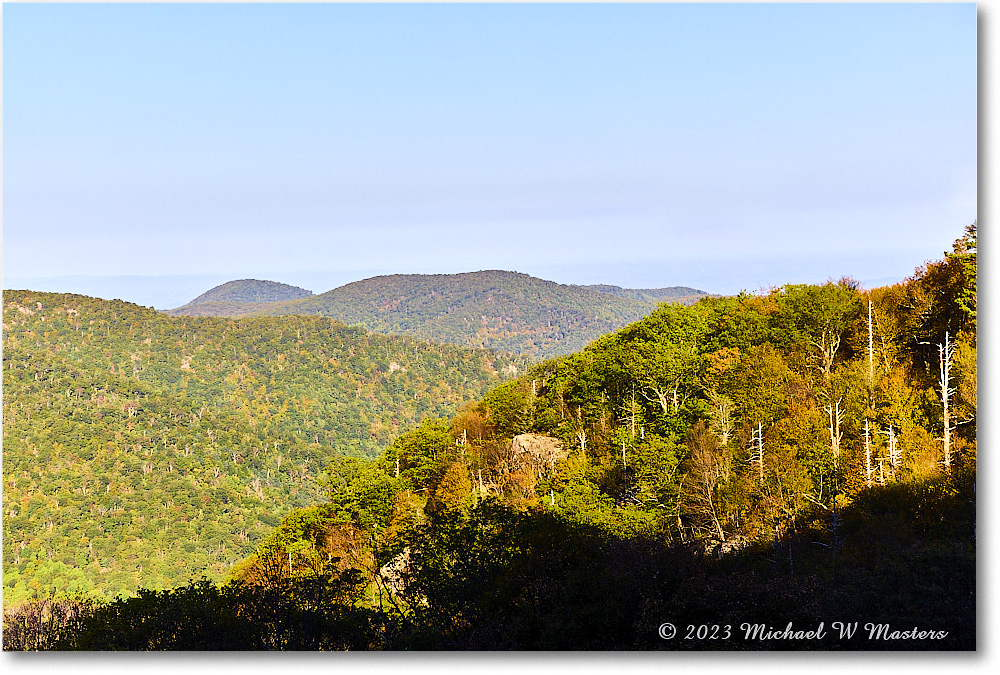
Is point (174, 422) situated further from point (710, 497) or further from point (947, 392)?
point (947, 392)

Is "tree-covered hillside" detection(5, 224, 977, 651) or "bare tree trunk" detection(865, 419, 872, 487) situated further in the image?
"bare tree trunk" detection(865, 419, 872, 487)

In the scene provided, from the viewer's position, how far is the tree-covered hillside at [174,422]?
154 ft

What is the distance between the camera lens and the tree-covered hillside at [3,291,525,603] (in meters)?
46.9

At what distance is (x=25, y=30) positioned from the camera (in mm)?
10883

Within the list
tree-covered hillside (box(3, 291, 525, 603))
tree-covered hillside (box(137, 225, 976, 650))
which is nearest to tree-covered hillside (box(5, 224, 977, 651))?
tree-covered hillside (box(137, 225, 976, 650))

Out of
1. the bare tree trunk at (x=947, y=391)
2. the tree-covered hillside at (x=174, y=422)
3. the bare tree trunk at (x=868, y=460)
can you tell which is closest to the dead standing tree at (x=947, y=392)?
the bare tree trunk at (x=947, y=391)

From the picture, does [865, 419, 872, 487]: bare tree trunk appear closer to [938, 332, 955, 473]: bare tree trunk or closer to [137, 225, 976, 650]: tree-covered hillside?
[137, 225, 976, 650]: tree-covered hillside

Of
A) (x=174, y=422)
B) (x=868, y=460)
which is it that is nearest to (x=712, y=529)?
(x=868, y=460)

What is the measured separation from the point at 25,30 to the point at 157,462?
63.1 metres

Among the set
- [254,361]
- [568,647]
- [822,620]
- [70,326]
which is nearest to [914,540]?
[822,620]

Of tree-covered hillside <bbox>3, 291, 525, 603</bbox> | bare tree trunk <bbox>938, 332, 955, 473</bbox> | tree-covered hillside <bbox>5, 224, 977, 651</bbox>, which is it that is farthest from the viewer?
tree-covered hillside <bbox>3, 291, 525, 603</bbox>

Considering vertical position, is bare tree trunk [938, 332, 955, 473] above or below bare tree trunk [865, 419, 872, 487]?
above

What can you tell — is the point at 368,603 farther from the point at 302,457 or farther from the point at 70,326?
the point at 70,326

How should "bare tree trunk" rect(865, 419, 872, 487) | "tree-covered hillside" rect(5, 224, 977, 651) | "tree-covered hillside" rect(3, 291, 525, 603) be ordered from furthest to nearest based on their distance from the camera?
"tree-covered hillside" rect(3, 291, 525, 603) → "bare tree trunk" rect(865, 419, 872, 487) → "tree-covered hillside" rect(5, 224, 977, 651)
